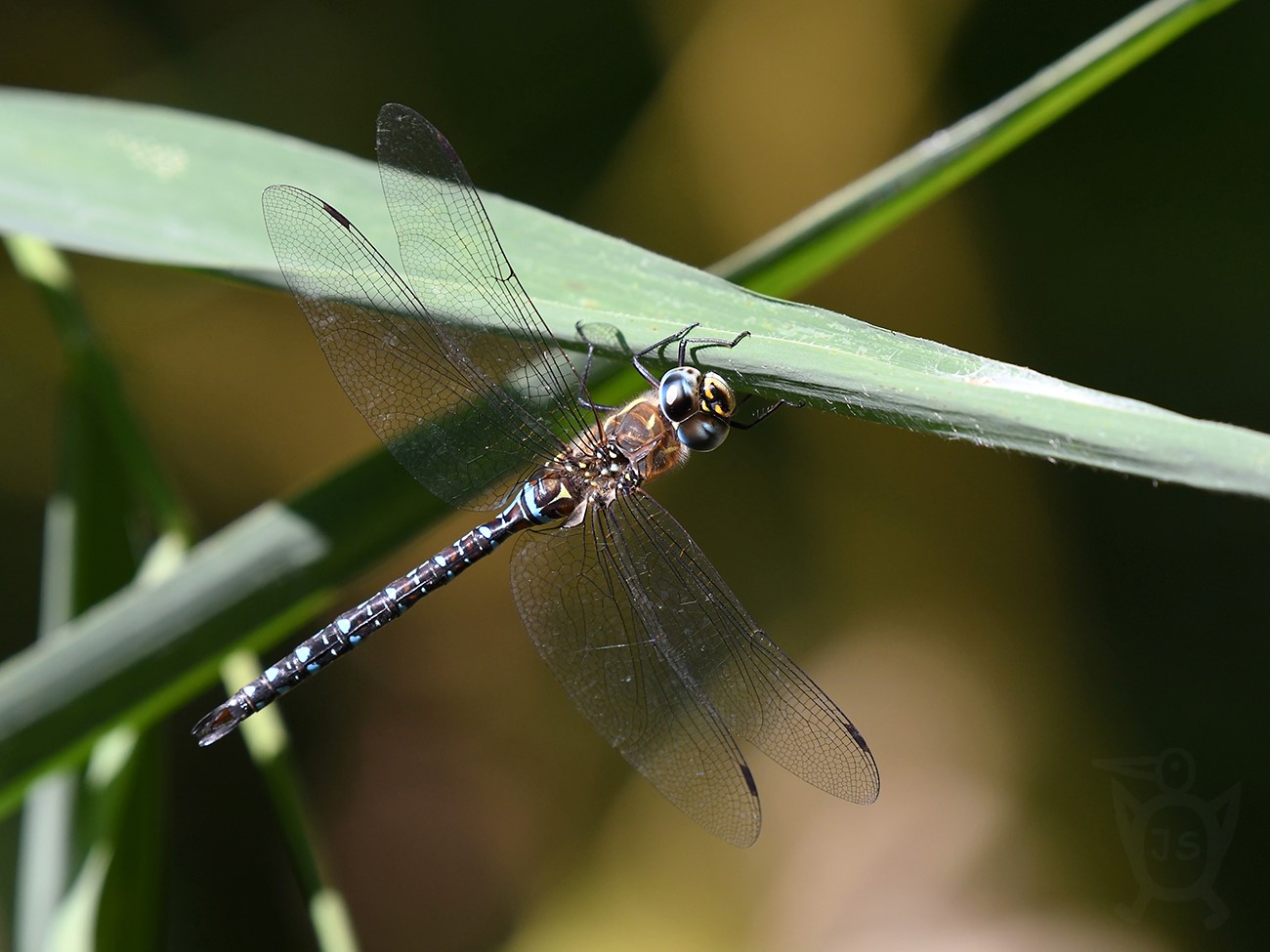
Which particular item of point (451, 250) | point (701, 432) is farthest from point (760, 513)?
point (451, 250)

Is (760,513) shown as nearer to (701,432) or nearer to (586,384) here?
(701,432)

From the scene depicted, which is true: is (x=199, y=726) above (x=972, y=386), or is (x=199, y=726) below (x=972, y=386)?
above

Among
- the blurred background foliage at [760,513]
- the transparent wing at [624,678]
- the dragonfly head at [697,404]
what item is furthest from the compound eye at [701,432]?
the blurred background foliage at [760,513]

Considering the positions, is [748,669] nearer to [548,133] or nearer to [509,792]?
[509,792]

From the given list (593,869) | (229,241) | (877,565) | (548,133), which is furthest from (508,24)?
(593,869)

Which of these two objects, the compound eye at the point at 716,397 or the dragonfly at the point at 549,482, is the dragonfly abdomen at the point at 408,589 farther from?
the compound eye at the point at 716,397

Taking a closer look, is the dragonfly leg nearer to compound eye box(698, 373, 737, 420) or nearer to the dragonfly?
Answer: the dragonfly
